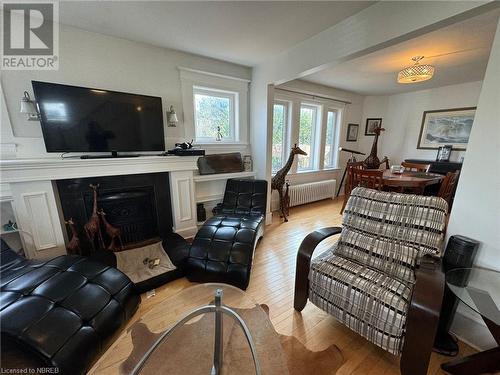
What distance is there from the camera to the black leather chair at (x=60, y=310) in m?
1.03

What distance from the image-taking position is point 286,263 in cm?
225

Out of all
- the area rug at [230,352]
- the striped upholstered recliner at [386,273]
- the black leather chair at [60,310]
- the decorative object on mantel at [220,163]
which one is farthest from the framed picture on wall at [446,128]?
the black leather chair at [60,310]

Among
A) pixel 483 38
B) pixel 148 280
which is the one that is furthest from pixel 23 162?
pixel 483 38

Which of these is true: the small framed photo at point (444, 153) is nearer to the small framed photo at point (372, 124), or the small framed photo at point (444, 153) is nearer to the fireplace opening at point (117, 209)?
the small framed photo at point (372, 124)

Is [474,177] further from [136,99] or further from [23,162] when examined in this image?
[23,162]

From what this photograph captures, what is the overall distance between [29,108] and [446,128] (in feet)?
20.3

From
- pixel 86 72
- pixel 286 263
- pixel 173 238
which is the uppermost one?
pixel 86 72

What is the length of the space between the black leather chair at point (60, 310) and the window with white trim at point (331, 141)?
4312 millimetres

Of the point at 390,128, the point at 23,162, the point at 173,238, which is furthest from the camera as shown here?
the point at 390,128

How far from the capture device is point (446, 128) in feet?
12.8

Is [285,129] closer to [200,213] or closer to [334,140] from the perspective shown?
[334,140]

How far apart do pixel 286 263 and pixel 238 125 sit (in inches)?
81.8

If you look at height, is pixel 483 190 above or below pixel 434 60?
below
